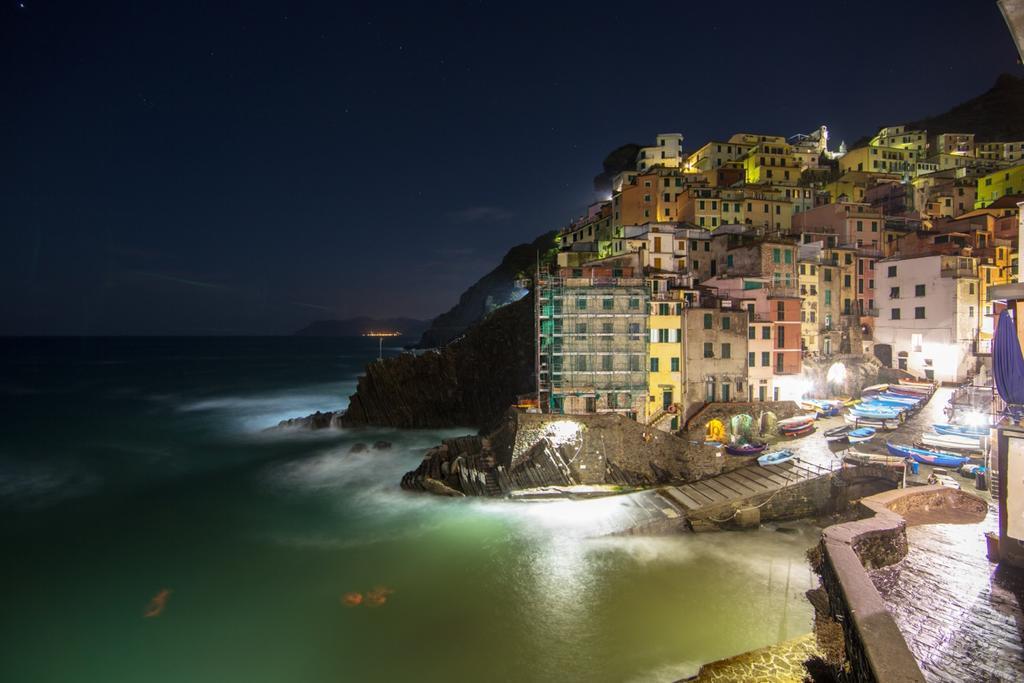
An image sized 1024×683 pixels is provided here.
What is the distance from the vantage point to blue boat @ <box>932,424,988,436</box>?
2371cm

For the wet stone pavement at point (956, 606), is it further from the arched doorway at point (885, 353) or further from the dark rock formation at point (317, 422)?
the dark rock formation at point (317, 422)

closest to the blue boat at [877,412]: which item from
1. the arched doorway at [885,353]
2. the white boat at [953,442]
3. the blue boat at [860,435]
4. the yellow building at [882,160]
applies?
the blue boat at [860,435]

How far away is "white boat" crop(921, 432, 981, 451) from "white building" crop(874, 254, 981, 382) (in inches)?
712

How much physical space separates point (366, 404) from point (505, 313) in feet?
55.9

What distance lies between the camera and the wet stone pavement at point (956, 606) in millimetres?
Answer: 9484

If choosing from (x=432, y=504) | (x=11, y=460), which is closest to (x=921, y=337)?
(x=432, y=504)

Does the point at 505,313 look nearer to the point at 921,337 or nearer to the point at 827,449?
the point at 827,449

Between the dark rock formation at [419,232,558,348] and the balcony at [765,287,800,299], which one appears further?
the dark rock formation at [419,232,558,348]

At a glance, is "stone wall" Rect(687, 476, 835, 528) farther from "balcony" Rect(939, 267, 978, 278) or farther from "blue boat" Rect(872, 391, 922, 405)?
"balcony" Rect(939, 267, 978, 278)

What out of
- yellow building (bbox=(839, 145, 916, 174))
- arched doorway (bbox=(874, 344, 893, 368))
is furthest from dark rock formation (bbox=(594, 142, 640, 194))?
arched doorway (bbox=(874, 344, 893, 368))

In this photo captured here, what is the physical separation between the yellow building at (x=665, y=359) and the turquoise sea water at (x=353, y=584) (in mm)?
8560

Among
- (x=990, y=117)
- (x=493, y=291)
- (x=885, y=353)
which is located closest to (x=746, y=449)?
(x=885, y=353)

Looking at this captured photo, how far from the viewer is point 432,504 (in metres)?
28.9

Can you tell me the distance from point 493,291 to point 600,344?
264 feet
